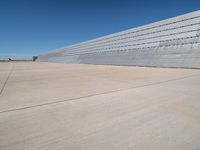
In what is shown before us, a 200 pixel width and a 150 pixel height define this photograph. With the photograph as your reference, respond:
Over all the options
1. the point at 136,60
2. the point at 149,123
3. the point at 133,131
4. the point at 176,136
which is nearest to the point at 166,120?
the point at 149,123

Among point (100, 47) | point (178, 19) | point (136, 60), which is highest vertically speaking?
point (178, 19)

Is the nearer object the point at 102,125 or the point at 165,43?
the point at 102,125

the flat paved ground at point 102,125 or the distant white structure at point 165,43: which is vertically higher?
the distant white structure at point 165,43

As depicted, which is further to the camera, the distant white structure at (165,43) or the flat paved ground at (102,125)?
the distant white structure at (165,43)

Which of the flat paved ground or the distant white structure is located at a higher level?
the distant white structure

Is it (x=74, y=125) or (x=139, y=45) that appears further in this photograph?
(x=139, y=45)

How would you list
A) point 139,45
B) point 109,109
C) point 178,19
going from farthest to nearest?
point 139,45
point 178,19
point 109,109

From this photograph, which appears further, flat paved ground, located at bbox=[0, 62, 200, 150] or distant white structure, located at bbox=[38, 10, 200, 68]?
distant white structure, located at bbox=[38, 10, 200, 68]

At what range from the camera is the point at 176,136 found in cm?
135

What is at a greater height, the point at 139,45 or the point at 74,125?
the point at 139,45

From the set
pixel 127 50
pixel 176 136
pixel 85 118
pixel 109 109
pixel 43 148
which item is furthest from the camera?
pixel 127 50

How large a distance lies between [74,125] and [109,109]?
0.67m

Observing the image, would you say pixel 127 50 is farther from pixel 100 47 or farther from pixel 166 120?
pixel 166 120

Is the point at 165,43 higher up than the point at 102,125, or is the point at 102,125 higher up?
the point at 165,43
